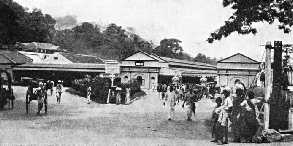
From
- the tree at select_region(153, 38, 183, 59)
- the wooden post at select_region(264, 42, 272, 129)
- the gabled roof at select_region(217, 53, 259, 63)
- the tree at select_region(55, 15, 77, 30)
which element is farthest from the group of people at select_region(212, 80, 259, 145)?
the tree at select_region(55, 15, 77, 30)

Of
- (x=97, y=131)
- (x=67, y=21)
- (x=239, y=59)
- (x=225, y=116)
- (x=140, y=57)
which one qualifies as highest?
(x=67, y=21)

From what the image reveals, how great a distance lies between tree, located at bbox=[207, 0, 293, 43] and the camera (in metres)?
12.9

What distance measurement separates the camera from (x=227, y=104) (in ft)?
33.8

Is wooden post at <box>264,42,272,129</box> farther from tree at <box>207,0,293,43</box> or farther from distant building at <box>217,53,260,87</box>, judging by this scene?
distant building at <box>217,53,260,87</box>

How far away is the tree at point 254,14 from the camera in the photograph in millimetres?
12928

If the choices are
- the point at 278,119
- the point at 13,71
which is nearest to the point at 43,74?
the point at 13,71

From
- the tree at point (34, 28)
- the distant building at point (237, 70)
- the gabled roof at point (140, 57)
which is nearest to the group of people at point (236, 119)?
the distant building at point (237, 70)

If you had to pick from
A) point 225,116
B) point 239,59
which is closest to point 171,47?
point 239,59

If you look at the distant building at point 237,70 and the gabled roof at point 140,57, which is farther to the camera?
the gabled roof at point 140,57

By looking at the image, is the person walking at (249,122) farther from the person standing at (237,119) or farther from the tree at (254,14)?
the tree at (254,14)

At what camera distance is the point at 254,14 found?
1326 cm

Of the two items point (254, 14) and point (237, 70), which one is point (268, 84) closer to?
point (254, 14)

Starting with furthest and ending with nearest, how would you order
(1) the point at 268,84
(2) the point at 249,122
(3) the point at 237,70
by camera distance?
(3) the point at 237,70, (1) the point at 268,84, (2) the point at 249,122

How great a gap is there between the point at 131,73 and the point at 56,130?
35.6 metres
